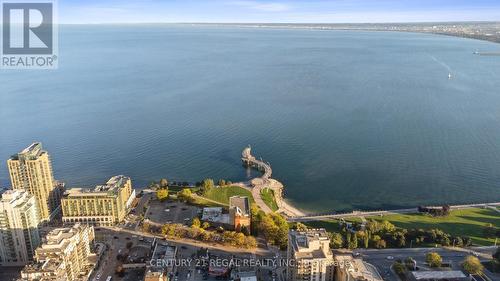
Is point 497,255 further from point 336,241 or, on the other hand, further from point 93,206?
point 93,206

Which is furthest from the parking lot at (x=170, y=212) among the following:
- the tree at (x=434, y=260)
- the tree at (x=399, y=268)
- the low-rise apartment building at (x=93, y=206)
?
the tree at (x=434, y=260)

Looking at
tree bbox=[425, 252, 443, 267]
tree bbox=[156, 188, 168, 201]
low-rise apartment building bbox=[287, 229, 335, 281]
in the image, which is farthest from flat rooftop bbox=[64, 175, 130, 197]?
tree bbox=[425, 252, 443, 267]

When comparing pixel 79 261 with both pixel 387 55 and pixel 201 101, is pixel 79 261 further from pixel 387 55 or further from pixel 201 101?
pixel 387 55

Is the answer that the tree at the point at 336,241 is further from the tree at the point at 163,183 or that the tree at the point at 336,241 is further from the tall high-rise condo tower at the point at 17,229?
the tall high-rise condo tower at the point at 17,229

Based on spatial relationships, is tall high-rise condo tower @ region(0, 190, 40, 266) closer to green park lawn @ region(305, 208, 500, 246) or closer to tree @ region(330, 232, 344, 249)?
green park lawn @ region(305, 208, 500, 246)

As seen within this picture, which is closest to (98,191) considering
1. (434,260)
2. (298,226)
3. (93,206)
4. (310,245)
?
(93,206)
